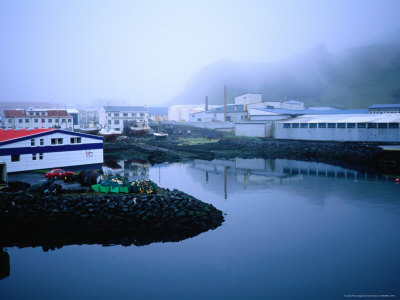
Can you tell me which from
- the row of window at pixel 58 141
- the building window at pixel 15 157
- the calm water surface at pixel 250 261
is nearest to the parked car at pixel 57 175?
the building window at pixel 15 157

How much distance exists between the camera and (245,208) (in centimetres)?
2206

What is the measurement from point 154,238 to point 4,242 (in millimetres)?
7411

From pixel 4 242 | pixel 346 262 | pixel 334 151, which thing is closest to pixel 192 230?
pixel 346 262

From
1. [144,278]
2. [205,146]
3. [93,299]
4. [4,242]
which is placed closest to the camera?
[93,299]

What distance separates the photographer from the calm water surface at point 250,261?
1253 centimetres

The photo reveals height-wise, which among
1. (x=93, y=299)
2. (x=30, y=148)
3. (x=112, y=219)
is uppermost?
(x=30, y=148)

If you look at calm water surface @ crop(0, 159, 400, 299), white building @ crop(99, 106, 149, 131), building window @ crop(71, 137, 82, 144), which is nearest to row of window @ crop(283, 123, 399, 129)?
calm water surface @ crop(0, 159, 400, 299)

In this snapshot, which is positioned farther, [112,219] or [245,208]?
[245,208]

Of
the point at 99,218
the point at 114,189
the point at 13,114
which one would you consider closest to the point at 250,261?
the point at 99,218

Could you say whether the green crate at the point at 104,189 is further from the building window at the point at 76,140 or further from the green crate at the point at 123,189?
the building window at the point at 76,140

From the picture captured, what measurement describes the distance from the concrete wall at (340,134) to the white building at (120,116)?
1239 inches

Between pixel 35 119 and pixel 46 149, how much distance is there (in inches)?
1702

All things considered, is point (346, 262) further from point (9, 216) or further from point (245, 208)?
point (9, 216)

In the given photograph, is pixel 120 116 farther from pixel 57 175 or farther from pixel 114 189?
pixel 114 189
